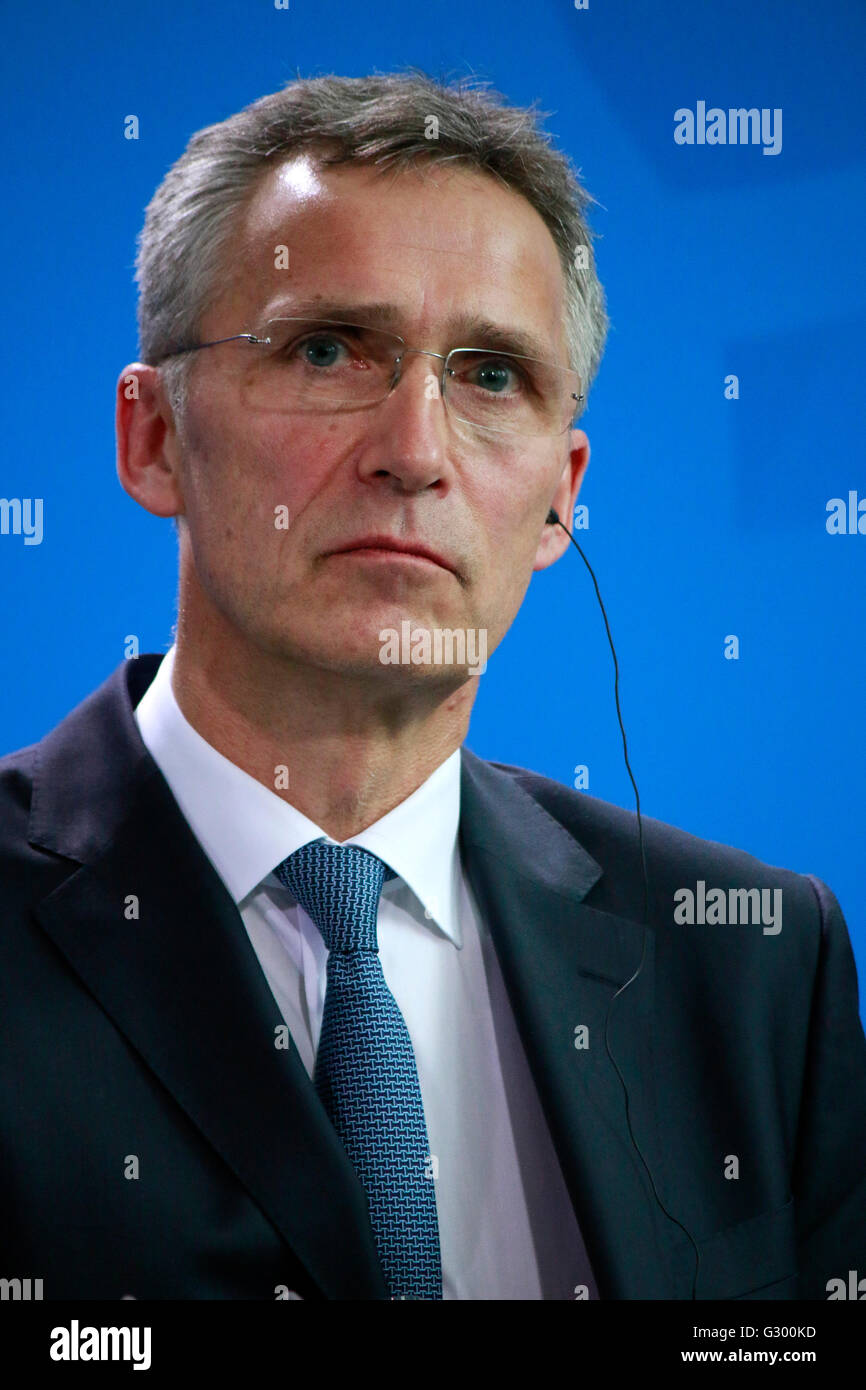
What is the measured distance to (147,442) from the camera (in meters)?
1.92

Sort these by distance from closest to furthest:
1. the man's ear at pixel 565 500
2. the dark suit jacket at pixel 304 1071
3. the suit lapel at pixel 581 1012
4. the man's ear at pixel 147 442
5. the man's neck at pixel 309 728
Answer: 1. the dark suit jacket at pixel 304 1071
2. the suit lapel at pixel 581 1012
3. the man's neck at pixel 309 728
4. the man's ear at pixel 147 442
5. the man's ear at pixel 565 500

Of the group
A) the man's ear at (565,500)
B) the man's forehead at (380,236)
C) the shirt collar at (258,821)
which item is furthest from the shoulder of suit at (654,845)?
the man's forehead at (380,236)

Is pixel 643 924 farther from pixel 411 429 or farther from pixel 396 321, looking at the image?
pixel 396 321

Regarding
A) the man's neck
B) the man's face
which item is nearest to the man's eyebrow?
the man's face

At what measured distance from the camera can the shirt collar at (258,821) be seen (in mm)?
1737

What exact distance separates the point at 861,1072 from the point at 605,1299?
551 millimetres

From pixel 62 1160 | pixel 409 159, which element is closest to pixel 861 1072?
pixel 62 1160

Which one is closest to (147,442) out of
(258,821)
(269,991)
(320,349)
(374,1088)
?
(320,349)

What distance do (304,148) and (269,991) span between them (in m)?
1.03

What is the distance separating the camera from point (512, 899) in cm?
187

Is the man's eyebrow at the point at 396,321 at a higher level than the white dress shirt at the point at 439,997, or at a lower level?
higher

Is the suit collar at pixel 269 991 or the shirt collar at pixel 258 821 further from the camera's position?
the shirt collar at pixel 258 821

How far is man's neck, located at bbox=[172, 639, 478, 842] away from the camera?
5.85ft

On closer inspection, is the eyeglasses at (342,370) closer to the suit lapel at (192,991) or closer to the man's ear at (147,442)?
the man's ear at (147,442)
